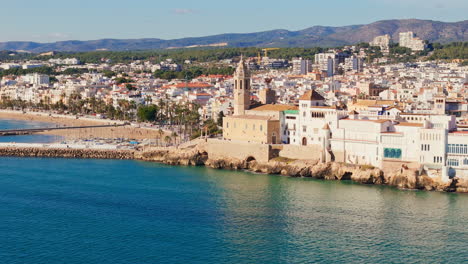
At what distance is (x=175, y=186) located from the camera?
2711cm

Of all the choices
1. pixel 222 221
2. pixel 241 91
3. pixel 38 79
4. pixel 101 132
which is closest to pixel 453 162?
pixel 222 221

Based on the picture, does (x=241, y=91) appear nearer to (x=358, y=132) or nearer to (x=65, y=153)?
(x=358, y=132)

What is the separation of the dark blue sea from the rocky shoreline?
1.88 feet

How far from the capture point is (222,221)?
21641 millimetres

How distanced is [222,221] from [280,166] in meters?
8.28

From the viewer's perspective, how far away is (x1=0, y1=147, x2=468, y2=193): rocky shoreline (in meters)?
25.8

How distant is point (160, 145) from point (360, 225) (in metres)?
17.1

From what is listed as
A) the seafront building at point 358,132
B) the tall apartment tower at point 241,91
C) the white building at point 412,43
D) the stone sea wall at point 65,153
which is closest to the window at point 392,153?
the seafront building at point 358,132

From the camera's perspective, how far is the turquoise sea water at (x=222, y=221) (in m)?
18.7

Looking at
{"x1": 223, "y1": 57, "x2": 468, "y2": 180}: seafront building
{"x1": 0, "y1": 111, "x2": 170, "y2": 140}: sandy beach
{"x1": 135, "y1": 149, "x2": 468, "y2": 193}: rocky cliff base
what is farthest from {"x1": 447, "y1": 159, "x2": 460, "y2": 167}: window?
{"x1": 0, "y1": 111, "x2": 170, "y2": 140}: sandy beach

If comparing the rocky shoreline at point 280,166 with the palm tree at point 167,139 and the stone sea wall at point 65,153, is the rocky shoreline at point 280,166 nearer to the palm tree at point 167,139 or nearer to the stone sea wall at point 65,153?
the stone sea wall at point 65,153

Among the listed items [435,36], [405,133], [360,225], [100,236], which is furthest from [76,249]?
[435,36]

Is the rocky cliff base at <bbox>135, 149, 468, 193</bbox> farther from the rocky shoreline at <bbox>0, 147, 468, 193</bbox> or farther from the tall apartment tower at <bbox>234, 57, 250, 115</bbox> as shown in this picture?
the tall apartment tower at <bbox>234, 57, 250, 115</bbox>

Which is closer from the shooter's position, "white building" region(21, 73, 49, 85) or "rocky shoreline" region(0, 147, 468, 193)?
"rocky shoreline" region(0, 147, 468, 193)
